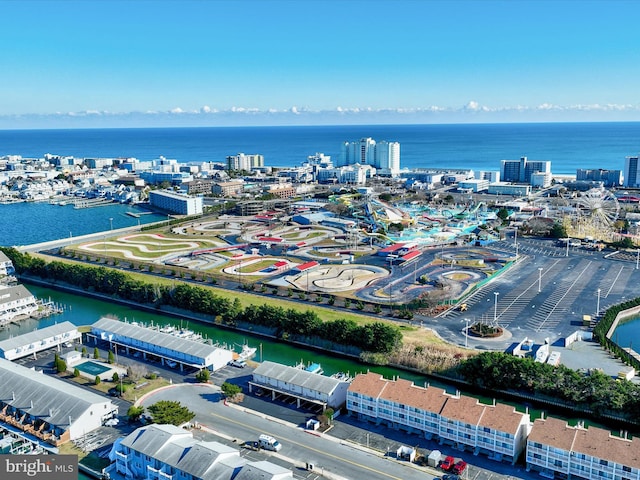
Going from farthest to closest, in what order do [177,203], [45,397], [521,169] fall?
[521,169]
[177,203]
[45,397]

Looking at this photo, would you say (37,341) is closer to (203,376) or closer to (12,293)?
(12,293)

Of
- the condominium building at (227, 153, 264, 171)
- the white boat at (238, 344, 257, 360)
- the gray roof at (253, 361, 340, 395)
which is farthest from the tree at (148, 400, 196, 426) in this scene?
the condominium building at (227, 153, 264, 171)

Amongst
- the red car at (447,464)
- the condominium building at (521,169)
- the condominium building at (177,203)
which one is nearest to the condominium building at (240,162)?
the condominium building at (177,203)

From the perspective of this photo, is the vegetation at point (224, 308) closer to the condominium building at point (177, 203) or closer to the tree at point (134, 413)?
the tree at point (134, 413)

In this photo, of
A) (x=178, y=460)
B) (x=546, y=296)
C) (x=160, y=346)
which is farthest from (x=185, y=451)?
(x=546, y=296)

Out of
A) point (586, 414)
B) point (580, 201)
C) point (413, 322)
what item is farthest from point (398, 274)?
point (580, 201)

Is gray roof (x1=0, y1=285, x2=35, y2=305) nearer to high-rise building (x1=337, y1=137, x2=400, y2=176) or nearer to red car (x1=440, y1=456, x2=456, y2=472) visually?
red car (x1=440, y1=456, x2=456, y2=472)

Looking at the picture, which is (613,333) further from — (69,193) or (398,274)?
(69,193)
